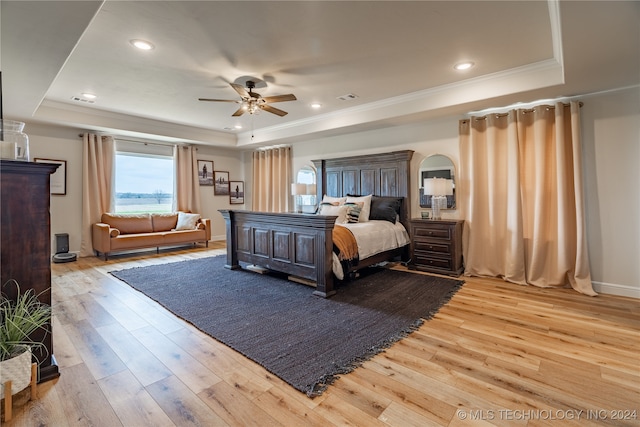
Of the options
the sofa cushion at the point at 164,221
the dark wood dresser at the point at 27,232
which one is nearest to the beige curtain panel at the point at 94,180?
the sofa cushion at the point at 164,221

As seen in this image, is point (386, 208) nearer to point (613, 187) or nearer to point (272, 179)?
point (613, 187)

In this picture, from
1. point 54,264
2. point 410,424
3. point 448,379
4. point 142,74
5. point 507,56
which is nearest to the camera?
point 410,424

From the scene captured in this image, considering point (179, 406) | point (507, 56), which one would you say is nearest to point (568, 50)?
point (507, 56)

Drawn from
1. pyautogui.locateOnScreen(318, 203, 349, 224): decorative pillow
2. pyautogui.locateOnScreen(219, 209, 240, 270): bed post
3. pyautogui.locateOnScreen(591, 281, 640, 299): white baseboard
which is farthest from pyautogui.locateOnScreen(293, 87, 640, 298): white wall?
pyautogui.locateOnScreen(219, 209, 240, 270): bed post

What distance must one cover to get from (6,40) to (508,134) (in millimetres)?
5279

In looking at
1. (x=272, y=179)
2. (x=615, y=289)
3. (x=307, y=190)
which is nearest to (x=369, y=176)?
(x=307, y=190)

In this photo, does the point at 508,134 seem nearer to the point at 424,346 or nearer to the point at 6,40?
the point at 424,346

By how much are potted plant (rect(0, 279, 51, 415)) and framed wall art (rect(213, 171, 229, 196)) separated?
6.23m

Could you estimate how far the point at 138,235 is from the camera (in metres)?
5.84

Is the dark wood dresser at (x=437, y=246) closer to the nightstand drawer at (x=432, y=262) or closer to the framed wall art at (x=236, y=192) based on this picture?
the nightstand drawer at (x=432, y=262)

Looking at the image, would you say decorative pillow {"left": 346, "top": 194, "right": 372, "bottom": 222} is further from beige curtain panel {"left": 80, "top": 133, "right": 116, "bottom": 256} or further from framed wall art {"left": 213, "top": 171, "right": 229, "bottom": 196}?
beige curtain panel {"left": 80, "top": 133, "right": 116, "bottom": 256}

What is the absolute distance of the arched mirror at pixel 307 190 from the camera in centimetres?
627

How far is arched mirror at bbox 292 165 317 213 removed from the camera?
6270 mm

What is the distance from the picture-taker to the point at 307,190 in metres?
6.23
